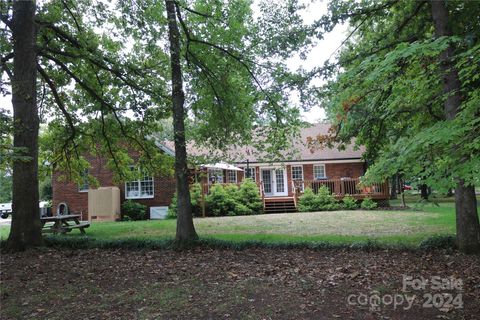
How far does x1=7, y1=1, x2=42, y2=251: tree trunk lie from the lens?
9.73 meters

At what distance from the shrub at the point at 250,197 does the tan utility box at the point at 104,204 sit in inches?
269

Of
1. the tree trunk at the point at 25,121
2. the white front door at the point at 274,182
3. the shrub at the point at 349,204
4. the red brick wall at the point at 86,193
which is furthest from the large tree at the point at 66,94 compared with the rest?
the white front door at the point at 274,182

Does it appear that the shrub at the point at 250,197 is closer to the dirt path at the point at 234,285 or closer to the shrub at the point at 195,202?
the shrub at the point at 195,202

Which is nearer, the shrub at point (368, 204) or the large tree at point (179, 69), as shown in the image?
the large tree at point (179, 69)

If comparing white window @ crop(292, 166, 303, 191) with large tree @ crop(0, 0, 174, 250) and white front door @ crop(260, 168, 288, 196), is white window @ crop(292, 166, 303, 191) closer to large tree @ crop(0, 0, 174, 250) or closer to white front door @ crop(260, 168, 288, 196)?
white front door @ crop(260, 168, 288, 196)

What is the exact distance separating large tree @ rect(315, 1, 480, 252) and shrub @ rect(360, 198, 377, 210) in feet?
33.6

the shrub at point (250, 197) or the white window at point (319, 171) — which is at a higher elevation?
the white window at point (319, 171)

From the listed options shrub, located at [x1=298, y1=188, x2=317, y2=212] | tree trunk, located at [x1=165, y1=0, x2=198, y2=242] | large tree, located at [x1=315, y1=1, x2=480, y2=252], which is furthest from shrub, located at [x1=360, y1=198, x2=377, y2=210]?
tree trunk, located at [x1=165, y1=0, x2=198, y2=242]

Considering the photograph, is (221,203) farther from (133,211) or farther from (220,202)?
(133,211)

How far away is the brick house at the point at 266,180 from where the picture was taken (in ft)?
74.9

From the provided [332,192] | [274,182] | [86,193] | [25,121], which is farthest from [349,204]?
[25,121]

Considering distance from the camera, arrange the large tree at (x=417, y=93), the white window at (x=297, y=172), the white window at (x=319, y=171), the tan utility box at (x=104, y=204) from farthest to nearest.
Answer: the white window at (x=297, y=172) → the white window at (x=319, y=171) → the tan utility box at (x=104, y=204) → the large tree at (x=417, y=93)

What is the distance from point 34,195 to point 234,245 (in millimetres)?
5213


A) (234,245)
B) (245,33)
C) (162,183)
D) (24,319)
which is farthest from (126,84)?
(162,183)
